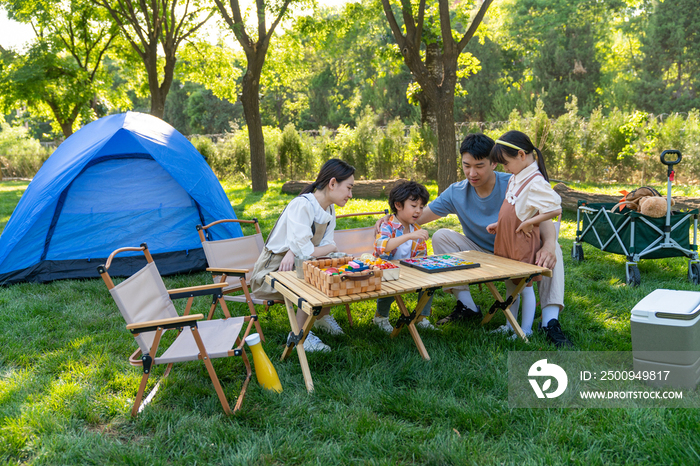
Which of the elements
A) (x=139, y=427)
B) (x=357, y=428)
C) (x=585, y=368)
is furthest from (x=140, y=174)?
(x=585, y=368)

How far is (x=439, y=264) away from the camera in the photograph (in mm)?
3252

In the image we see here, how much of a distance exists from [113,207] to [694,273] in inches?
257

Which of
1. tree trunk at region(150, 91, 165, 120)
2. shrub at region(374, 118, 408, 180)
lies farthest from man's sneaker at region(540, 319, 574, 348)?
tree trunk at region(150, 91, 165, 120)

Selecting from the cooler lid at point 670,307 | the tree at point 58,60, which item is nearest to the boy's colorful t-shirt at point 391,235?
the cooler lid at point 670,307

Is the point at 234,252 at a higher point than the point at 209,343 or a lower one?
higher

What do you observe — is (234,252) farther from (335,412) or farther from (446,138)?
(446,138)

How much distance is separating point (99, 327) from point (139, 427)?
6.16 feet

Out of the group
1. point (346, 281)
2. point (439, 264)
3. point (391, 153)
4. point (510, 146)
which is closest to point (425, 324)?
point (439, 264)

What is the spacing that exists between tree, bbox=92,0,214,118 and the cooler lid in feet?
40.6

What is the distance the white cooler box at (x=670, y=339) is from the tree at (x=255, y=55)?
991cm

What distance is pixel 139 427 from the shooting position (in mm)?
2592

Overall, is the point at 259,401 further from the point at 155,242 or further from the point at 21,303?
the point at 155,242

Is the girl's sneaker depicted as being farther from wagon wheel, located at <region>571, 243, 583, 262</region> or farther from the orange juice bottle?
wagon wheel, located at <region>571, 243, 583, 262</region>

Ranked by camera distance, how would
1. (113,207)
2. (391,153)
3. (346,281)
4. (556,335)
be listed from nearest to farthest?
(346,281) → (556,335) → (113,207) → (391,153)
